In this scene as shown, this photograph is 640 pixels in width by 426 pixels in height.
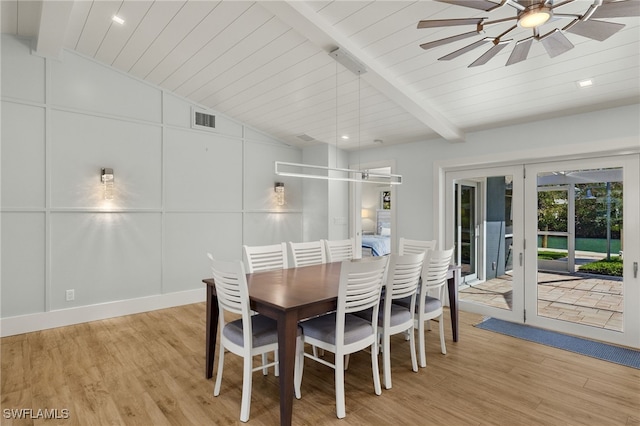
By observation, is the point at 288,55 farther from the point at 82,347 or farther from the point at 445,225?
the point at 82,347

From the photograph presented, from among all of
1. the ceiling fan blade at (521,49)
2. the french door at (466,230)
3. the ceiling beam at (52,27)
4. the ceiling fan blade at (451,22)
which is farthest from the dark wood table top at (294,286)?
the ceiling beam at (52,27)

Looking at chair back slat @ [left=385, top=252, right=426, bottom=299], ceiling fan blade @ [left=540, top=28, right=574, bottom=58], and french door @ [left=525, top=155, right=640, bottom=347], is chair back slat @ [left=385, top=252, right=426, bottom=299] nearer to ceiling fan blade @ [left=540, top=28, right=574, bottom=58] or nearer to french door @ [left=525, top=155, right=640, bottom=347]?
ceiling fan blade @ [left=540, top=28, right=574, bottom=58]

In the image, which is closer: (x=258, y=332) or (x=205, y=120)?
(x=258, y=332)

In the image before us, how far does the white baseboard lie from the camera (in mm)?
3766

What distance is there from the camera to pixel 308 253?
396 centimetres

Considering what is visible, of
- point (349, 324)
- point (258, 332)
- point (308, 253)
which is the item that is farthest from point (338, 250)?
point (258, 332)

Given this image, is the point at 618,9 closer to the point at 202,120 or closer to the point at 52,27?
the point at 52,27

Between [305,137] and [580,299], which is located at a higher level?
[305,137]

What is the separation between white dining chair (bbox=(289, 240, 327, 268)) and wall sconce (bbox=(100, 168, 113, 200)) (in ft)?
7.88

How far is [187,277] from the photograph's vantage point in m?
5.05

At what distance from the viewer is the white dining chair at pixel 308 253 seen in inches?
151

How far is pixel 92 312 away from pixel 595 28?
533 cm

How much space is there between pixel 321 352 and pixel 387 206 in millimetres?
6974

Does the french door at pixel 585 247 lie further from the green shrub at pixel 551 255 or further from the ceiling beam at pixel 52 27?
the ceiling beam at pixel 52 27
